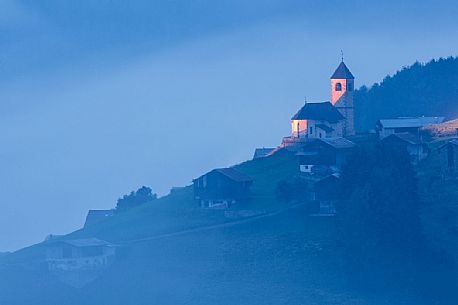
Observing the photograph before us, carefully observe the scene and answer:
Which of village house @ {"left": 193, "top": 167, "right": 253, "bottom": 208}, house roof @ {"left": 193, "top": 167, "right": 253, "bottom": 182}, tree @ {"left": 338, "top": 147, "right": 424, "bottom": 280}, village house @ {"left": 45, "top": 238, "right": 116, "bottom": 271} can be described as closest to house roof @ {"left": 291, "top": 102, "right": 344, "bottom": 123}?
house roof @ {"left": 193, "top": 167, "right": 253, "bottom": 182}

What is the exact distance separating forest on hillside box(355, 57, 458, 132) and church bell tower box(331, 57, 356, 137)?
1843cm

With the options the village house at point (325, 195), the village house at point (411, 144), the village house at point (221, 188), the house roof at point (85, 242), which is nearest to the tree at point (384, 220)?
the village house at point (325, 195)

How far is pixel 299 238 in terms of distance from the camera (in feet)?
334

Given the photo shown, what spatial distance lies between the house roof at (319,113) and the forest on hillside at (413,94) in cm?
2192

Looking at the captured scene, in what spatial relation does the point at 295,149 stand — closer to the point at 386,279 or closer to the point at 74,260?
the point at 74,260

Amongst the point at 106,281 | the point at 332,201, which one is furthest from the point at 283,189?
the point at 106,281

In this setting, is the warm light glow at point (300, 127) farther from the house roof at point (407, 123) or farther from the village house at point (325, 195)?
the village house at point (325, 195)

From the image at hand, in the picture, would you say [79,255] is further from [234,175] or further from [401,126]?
[401,126]

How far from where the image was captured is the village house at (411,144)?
112 metres

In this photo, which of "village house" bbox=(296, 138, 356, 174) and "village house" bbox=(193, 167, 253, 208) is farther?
"village house" bbox=(296, 138, 356, 174)

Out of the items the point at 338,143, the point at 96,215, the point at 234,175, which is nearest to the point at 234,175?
the point at 234,175

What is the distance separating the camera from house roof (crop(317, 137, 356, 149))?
11521 cm

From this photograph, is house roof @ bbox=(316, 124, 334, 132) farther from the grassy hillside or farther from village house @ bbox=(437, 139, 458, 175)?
village house @ bbox=(437, 139, 458, 175)

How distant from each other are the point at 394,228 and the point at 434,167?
43.9ft
